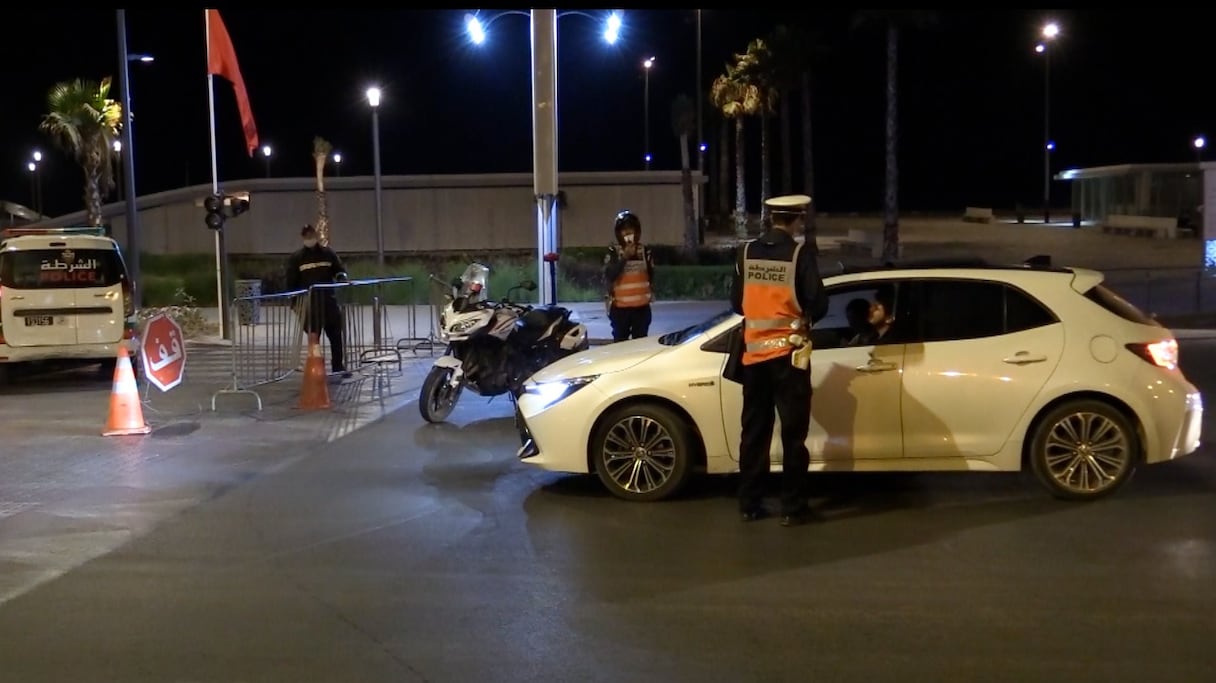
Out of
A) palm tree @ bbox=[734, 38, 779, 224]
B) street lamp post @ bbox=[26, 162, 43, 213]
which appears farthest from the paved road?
street lamp post @ bbox=[26, 162, 43, 213]

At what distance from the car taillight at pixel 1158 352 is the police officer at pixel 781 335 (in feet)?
7.02

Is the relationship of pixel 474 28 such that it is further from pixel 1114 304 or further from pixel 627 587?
pixel 627 587

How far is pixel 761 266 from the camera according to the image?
7797mm

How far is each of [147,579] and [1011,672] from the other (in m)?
4.51

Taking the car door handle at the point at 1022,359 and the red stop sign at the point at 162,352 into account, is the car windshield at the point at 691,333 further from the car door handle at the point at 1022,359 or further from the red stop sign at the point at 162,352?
the red stop sign at the point at 162,352

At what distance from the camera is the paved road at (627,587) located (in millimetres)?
5637

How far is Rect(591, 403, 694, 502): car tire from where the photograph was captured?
27.7 feet

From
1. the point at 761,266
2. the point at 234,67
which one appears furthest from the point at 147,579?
the point at 234,67

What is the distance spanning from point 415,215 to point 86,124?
9443 millimetres

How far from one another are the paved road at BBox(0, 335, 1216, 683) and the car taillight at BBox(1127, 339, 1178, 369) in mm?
921

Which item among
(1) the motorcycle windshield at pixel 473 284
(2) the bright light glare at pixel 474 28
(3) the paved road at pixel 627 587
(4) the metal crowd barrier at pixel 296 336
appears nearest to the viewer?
(3) the paved road at pixel 627 587

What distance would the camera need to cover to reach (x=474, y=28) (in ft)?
74.9

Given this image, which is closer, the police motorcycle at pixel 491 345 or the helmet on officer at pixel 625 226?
the police motorcycle at pixel 491 345

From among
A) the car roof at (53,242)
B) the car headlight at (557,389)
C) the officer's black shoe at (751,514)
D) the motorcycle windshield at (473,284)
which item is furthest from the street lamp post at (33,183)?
the officer's black shoe at (751,514)
